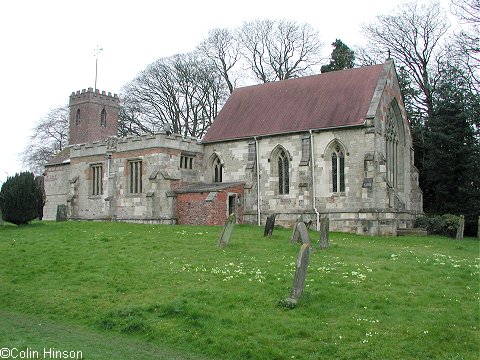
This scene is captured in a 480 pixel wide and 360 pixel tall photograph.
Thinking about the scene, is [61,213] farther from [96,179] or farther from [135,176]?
[135,176]

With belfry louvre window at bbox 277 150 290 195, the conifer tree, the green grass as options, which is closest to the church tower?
belfry louvre window at bbox 277 150 290 195

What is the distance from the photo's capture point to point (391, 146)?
3188 cm

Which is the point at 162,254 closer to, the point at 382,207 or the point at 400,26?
the point at 382,207

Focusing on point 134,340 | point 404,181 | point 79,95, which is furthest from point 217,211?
point 79,95

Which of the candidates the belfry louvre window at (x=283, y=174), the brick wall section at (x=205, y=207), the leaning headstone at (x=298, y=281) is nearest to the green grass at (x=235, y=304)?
the leaning headstone at (x=298, y=281)

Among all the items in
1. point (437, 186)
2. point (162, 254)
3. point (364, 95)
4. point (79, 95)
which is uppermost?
point (79, 95)

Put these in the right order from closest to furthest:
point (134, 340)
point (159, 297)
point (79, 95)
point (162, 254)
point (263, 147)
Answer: point (134, 340), point (159, 297), point (162, 254), point (263, 147), point (79, 95)

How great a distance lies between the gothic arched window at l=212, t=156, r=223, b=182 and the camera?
34094 millimetres

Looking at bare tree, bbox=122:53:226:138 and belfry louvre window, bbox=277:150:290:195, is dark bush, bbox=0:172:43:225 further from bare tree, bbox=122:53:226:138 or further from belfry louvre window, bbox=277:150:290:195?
bare tree, bbox=122:53:226:138

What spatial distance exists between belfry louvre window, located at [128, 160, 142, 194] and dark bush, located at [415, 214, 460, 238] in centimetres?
1674

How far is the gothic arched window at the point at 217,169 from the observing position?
34.1 m

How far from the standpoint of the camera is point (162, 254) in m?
16.8

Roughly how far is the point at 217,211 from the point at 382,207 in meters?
8.70

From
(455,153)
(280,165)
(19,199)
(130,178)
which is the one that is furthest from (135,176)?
(455,153)
